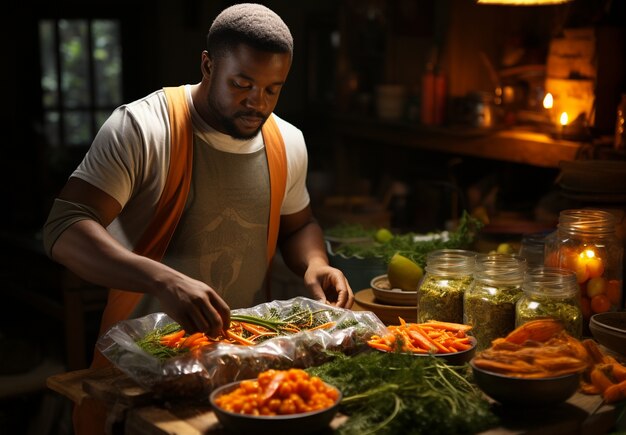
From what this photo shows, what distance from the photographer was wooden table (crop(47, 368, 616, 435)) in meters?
Result: 2.10

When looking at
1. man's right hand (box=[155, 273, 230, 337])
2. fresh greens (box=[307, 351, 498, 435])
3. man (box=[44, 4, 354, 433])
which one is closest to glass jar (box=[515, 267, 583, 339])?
fresh greens (box=[307, 351, 498, 435])

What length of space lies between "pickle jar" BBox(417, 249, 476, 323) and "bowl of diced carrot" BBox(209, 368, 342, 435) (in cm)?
72

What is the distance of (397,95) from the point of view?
5801 millimetres

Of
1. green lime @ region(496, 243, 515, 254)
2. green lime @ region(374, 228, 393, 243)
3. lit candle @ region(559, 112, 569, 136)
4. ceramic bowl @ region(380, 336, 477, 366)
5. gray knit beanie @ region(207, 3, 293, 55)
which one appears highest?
gray knit beanie @ region(207, 3, 293, 55)

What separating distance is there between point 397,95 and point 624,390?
3690 millimetres

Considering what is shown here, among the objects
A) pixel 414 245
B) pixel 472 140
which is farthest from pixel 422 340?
pixel 472 140

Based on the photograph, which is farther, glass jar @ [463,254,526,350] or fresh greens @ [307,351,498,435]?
glass jar @ [463,254,526,350]

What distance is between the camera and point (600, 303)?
111 inches

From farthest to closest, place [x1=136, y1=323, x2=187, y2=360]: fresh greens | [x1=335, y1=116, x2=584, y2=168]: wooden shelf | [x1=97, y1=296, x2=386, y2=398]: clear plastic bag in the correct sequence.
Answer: [x1=335, y1=116, x2=584, y2=168]: wooden shelf, [x1=136, y1=323, x2=187, y2=360]: fresh greens, [x1=97, y1=296, x2=386, y2=398]: clear plastic bag

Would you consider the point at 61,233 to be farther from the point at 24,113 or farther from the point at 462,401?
Answer: the point at 24,113

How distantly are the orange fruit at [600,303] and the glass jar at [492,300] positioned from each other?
332mm

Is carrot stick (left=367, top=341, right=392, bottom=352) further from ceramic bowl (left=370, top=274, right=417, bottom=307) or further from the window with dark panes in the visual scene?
the window with dark panes

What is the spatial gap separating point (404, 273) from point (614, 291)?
705 mm

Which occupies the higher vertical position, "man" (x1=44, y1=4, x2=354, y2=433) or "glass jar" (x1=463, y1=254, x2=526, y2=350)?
"man" (x1=44, y1=4, x2=354, y2=433)
